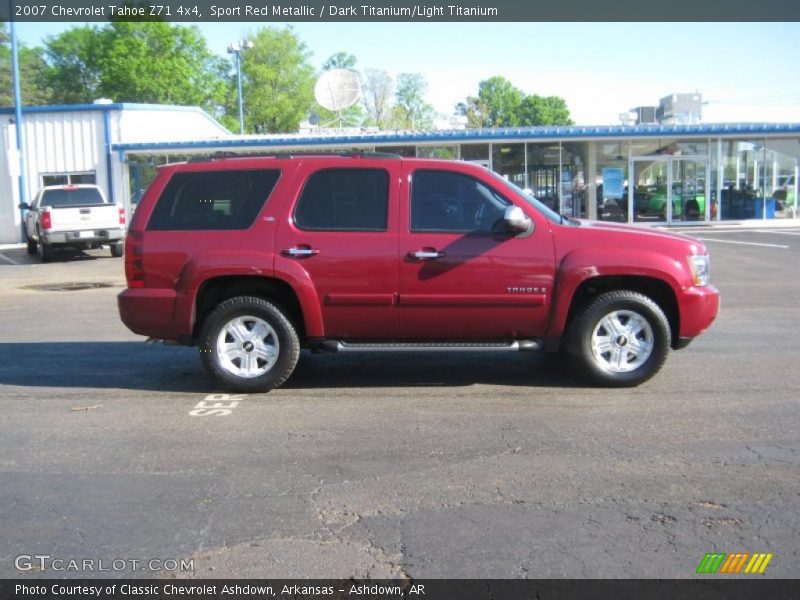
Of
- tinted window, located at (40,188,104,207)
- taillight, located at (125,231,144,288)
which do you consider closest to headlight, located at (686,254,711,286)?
taillight, located at (125,231,144,288)

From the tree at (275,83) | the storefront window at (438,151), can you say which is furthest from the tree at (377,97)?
the storefront window at (438,151)

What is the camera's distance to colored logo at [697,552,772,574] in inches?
147

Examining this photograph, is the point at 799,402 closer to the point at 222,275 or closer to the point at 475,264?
the point at 475,264

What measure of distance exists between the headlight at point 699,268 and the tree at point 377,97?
68.4 meters

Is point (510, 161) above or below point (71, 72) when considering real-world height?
below

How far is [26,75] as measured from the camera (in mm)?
66875

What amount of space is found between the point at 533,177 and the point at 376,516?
25.8 m

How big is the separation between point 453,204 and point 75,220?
50.7ft

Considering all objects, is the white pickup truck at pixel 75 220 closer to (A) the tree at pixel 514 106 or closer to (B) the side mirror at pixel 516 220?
(B) the side mirror at pixel 516 220

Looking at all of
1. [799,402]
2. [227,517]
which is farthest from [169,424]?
[799,402]

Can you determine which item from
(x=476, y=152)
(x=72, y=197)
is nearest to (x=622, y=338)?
(x=72, y=197)

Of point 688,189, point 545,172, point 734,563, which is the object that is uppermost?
point 545,172

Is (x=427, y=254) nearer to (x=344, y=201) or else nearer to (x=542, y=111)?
(x=344, y=201)

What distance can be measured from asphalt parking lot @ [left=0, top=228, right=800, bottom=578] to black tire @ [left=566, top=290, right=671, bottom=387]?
0.18 meters
